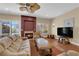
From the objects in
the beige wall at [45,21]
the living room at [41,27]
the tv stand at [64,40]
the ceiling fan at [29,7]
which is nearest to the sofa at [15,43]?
the living room at [41,27]

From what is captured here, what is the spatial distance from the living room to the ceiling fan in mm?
21

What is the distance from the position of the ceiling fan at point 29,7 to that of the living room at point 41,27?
0.07ft

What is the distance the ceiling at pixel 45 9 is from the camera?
1.94 meters

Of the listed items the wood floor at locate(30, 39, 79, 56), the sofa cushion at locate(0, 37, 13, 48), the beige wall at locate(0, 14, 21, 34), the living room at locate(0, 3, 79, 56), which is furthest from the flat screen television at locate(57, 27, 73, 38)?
the sofa cushion at locate(0, 37, 13, 48)

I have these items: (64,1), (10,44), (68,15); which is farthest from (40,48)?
(64,1)

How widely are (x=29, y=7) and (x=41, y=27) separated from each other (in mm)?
533

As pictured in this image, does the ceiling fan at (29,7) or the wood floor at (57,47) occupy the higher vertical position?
the ceiling fan at (29,7)

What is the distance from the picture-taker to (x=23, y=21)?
224cm

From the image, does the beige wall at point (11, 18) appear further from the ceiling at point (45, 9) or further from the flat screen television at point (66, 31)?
the flat screen television at point (66, 31)

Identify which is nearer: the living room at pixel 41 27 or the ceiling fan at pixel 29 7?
the ceiling fan at pixel 29 7

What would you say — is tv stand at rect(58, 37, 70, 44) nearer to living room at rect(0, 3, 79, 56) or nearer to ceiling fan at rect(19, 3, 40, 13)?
living room at rect(0, 3, 79, 56)

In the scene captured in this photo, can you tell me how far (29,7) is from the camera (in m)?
2.06

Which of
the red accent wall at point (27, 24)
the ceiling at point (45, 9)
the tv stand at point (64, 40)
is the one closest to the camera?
the ceiling at point (45, 9)

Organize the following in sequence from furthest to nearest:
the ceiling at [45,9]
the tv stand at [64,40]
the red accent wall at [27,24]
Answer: the tv stand at [64,40], the red accent wall at [27,24], the ceiling at [45,9]
